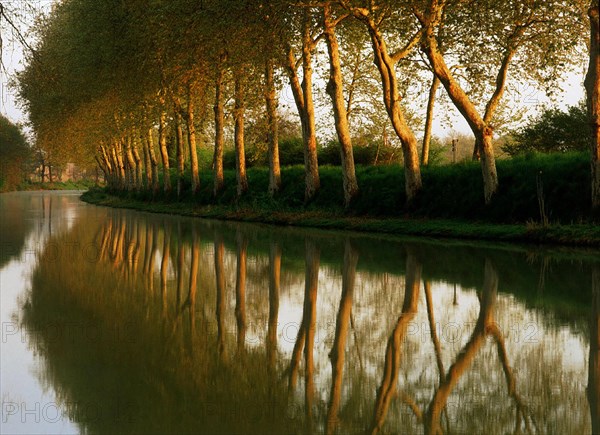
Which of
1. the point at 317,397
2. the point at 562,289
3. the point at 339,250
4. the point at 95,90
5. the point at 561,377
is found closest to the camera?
the point at 317,397

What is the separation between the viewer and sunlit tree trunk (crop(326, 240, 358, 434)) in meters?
5.14

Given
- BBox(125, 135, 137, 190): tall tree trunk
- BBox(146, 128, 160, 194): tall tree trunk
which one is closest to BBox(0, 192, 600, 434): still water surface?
BBox(146, 128, 160, 194): tall tree trunk

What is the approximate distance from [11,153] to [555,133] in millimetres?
96917

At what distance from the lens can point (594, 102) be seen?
1894cm

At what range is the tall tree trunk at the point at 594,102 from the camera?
733 inches

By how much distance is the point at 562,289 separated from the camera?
420 inches

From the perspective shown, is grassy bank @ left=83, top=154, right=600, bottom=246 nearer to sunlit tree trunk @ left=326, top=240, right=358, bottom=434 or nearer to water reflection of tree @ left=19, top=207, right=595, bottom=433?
water reflection of tree @ left=19, top=207, right=595, bottom=433

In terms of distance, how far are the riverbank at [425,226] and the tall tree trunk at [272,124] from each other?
1737mm

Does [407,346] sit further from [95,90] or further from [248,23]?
[95,90]

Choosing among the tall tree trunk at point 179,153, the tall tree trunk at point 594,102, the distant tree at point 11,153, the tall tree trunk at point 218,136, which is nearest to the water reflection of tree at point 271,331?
the tall tree trunk at point 594,102

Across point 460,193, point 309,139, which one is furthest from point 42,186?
Result: point 460,193

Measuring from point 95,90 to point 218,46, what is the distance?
58.1 ft

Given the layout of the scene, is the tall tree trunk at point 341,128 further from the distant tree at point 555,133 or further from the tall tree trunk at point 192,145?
the tall tree trunk at point 192,145

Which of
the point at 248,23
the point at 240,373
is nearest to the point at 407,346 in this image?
the point at 240,373
